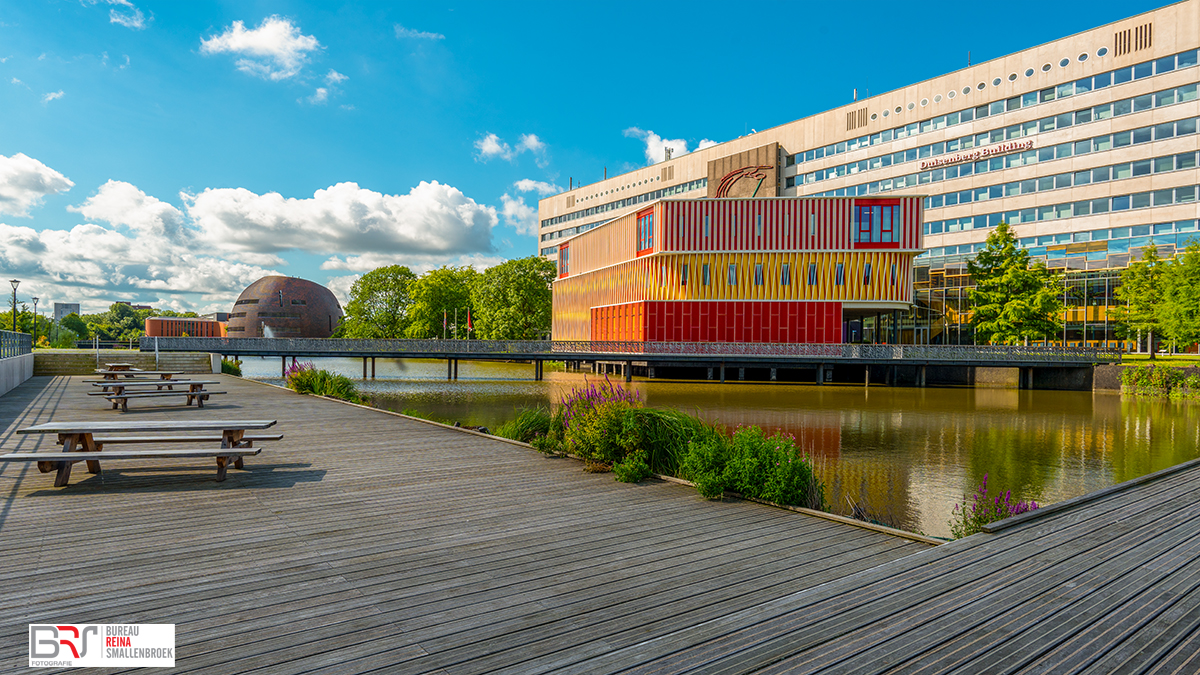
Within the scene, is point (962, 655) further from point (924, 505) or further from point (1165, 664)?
point (924, 505)

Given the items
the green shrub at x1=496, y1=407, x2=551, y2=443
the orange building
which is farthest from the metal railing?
the orange building

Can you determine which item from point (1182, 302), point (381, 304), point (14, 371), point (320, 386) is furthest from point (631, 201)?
point (14, 371)

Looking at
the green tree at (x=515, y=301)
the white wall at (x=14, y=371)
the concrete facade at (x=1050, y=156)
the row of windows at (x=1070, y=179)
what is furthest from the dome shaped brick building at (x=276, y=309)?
the row of windows at (x=1070, y=179)

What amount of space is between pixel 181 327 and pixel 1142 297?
113 m

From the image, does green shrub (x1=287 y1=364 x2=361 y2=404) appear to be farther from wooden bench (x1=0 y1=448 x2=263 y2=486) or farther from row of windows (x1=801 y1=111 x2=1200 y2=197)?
row of windows (x1=801 y1=111 x2=1200 y2=197)

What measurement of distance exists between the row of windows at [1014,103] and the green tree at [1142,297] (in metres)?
12.7

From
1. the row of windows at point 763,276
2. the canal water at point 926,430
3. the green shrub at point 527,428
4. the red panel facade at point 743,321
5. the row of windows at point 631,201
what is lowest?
the canal water at point 926,430

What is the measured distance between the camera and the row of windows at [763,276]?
42.0 metres

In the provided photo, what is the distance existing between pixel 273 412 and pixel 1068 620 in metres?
15.5

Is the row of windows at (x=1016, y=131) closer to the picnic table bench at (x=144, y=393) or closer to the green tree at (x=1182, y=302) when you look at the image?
the green tree at (x=1182, y=302)

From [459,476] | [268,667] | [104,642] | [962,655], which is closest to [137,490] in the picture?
[459,476]

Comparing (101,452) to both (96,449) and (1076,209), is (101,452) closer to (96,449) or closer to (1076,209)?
(96,449)

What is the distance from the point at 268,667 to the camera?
3229 mm

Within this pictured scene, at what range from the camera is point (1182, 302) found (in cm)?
3550
